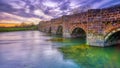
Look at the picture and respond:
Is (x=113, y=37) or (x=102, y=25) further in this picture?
(x=113, y=37)

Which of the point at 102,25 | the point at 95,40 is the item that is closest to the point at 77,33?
the point at 95,40

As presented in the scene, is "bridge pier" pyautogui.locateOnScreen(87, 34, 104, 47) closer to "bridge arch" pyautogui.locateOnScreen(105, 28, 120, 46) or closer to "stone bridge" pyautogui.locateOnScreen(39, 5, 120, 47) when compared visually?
"stone bridge" pyautogui.locateOnScreen(39, 5, 120, 47)

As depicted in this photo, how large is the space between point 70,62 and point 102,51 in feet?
13.0

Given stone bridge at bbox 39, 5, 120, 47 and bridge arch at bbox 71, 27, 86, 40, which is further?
bridge arch at bbox 71, 27, 86, 40


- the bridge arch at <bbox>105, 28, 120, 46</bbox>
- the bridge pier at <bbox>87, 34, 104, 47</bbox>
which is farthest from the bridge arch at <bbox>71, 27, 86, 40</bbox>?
the bridge arch at <bbox>105, 28, 120, 46</bbox>

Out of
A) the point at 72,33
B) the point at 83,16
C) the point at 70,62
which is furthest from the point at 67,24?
the point at 70,62

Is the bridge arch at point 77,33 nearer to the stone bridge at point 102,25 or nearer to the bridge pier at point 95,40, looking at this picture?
the stone bridge at point 102,25

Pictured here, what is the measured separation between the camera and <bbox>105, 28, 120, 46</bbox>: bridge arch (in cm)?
1236

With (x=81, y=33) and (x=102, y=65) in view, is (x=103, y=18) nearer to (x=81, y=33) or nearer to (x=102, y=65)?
(x=102, y=65)

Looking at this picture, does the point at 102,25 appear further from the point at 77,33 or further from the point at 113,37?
the point at 77,33

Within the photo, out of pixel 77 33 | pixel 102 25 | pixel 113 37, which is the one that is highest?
pixel 102 25

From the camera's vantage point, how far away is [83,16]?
1684 centimetres

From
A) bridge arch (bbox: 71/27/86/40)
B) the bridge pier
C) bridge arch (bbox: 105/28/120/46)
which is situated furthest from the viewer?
bridge arch (bbox: 71/27/86/40)

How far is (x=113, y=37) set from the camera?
13484mm
